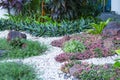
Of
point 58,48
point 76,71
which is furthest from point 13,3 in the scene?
point 76,71

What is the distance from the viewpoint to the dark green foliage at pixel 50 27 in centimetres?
817

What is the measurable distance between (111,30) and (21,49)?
216 cm

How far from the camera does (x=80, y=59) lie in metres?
5.83

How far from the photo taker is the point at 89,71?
4.92m

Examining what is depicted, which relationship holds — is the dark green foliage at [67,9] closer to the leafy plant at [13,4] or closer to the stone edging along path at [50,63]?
the leafy plant at [13,4]

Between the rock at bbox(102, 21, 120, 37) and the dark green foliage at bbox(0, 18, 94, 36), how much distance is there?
1135 millimetres

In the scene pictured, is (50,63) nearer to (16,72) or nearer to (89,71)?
(16,72)

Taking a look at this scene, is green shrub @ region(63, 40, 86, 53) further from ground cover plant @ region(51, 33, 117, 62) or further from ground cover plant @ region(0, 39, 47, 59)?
ground cover plant @ region(0, 39, 47, 59)

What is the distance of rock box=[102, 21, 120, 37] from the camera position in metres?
7.04

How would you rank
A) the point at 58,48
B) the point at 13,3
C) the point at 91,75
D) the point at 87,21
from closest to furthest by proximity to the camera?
the point at 91,75
the point at 58,48
the point at 87,21
the point at 13,3

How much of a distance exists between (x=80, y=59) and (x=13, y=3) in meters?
4.60

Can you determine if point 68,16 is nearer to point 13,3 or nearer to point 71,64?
point 13,3

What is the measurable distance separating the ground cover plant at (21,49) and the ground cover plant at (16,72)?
40.7 inches

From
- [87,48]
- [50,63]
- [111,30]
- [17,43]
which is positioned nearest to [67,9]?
[111,30]
